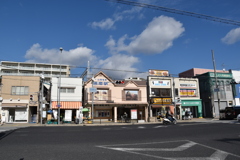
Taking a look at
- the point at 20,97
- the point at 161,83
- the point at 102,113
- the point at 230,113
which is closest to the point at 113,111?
the point at 102,113

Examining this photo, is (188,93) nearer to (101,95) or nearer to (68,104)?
(101,95)

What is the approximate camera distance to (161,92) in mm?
41344

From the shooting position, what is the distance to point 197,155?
733cm

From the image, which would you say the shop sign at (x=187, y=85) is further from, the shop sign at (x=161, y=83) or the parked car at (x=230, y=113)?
the parked car at (x=230, y=113)

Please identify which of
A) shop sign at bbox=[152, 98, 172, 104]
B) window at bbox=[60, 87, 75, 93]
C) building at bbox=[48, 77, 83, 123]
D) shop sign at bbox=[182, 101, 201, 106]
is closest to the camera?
building at bbox=[48, 77, 83, 123]

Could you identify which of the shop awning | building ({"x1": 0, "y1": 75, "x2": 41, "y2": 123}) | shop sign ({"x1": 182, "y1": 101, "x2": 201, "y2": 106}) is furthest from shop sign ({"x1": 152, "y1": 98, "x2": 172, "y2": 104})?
the shop awning

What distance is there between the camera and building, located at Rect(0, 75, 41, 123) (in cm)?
3216

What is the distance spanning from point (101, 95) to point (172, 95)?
15.1 meters

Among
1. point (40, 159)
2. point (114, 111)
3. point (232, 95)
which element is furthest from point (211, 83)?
point (40, 159)

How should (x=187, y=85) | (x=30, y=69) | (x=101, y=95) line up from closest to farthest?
(x=101, y=95)
(x=187, y=85)
(x=30, y=69)

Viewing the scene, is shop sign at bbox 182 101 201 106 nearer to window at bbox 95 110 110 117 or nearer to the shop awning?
window at bbox 95 110 110 117

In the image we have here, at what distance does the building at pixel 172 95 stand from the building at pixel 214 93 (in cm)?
207

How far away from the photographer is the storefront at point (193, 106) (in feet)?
140

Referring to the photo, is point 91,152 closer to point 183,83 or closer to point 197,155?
point 197,155
